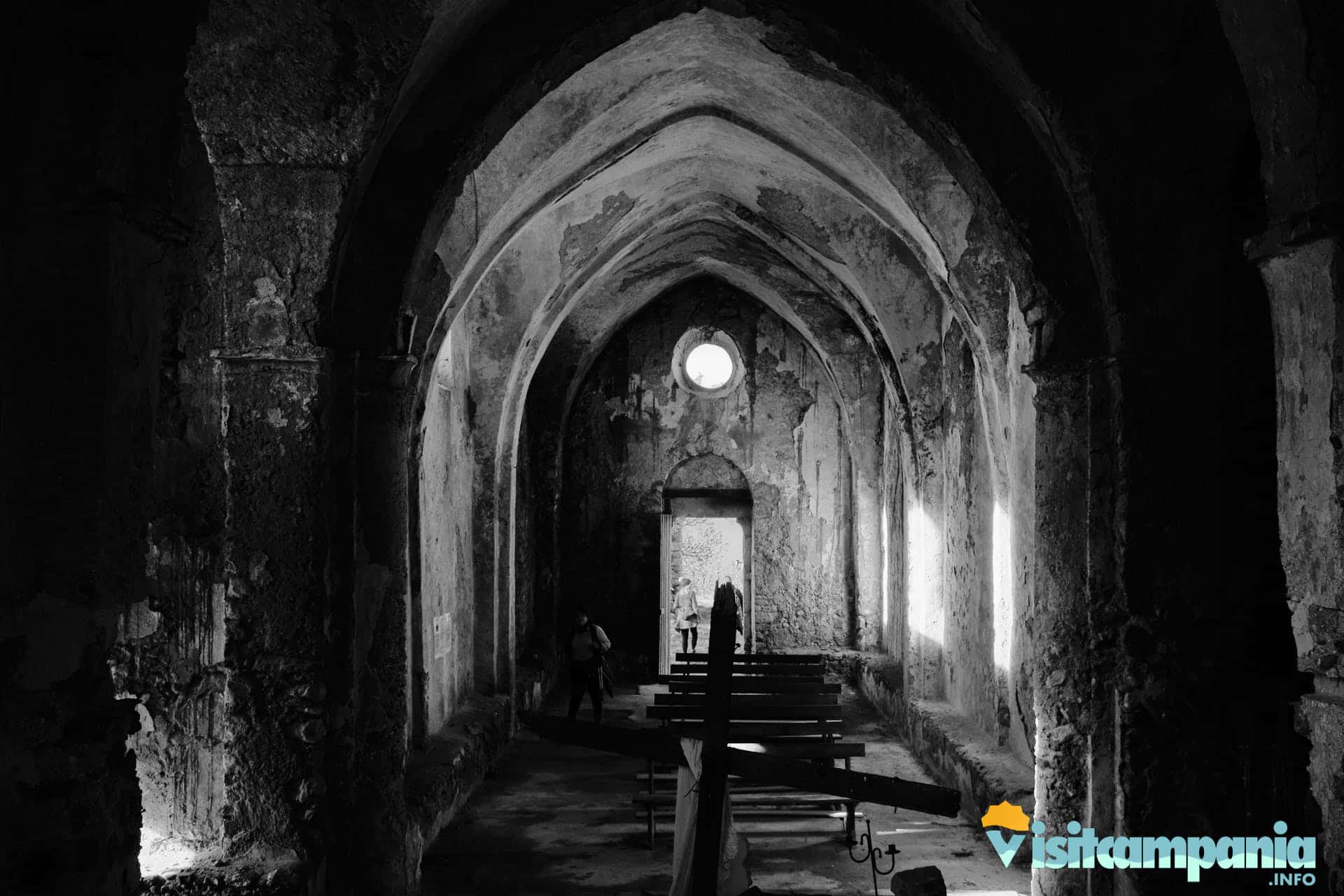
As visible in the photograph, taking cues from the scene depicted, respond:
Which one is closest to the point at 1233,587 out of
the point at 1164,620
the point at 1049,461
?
the point at 1164,620

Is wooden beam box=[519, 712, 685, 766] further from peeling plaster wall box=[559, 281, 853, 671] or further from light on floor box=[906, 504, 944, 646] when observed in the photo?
peeling plaster wall box=[559, 281, 853, 671]

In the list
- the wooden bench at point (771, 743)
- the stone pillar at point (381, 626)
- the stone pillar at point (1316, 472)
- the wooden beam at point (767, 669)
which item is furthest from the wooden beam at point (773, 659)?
the stone pillar at point (1316, 472)

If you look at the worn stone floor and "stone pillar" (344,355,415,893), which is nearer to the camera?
"stone pillar" (344,355,415,893)

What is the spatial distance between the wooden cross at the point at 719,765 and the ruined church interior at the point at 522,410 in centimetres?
3

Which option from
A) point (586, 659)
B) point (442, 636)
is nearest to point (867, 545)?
point (586, 659)

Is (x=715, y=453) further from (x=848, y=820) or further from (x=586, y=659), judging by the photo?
(x=848, y=820)

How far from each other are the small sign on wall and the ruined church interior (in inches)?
1.9

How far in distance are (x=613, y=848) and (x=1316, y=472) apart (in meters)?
5.60

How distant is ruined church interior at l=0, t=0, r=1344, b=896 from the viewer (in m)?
2.74

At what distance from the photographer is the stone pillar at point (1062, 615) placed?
5.17 meters

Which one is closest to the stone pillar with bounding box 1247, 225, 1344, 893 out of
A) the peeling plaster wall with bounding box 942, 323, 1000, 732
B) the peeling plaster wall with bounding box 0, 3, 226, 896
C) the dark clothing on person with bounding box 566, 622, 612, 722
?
the peeling plaster wall with bounding box 0, 3, 226, 896

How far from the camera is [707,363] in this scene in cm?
1546

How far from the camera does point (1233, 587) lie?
4902 mm

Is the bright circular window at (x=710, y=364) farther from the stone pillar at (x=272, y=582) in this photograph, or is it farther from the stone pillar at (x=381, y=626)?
the stone pillar at (x=272, y=582)
